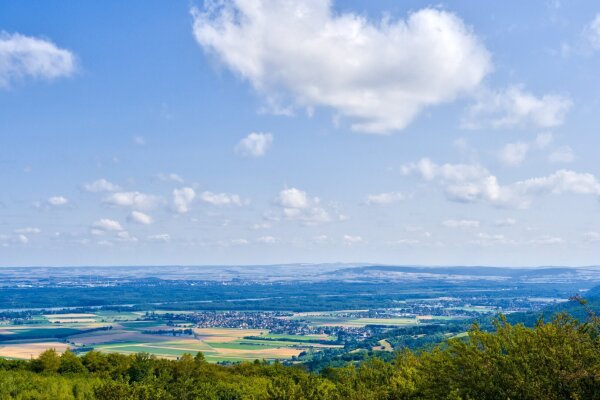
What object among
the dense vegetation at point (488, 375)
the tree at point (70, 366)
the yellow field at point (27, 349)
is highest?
the dense vegetation at point (488, 375)

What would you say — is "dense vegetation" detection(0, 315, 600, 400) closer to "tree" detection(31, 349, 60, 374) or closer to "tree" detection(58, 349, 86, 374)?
"tree" detection(58, 349, 86, 374)

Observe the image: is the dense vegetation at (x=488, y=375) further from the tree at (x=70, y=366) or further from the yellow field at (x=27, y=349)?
the yellow field at (x=27, y=349)

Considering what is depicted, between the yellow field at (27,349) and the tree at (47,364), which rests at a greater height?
the tree at (47,364)

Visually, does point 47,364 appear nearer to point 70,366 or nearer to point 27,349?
point 70,366

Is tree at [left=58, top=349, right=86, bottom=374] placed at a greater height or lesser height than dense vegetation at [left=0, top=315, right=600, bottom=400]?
lesser

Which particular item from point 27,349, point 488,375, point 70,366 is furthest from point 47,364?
point 27,349

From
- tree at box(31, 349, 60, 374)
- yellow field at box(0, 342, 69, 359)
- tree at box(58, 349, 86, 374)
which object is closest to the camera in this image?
tree at box(58, 349, 86, 374)

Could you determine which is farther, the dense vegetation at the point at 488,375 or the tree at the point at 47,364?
the tree at the point at 47,364

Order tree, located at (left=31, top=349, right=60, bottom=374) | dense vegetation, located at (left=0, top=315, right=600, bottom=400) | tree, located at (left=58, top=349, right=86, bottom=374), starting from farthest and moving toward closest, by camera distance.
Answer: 1. tree, located at (left=31, top=349, right=60, bottom=374)
2. tree, located at (left=58, top=349, right=86, bottom=374)
3. dense vegetation, located at (left=0, top=315, right=600, bottom=400)

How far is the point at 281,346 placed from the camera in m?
199

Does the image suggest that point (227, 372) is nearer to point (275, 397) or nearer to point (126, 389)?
point (126, 389)

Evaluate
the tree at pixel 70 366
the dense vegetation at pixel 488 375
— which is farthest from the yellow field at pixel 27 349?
the dense vegetation at pixel 488 375

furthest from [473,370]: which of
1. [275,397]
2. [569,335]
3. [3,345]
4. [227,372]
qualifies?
[3,345]

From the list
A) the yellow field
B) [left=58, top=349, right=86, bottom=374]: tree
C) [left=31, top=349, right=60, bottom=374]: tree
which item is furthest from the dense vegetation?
the yellow field
